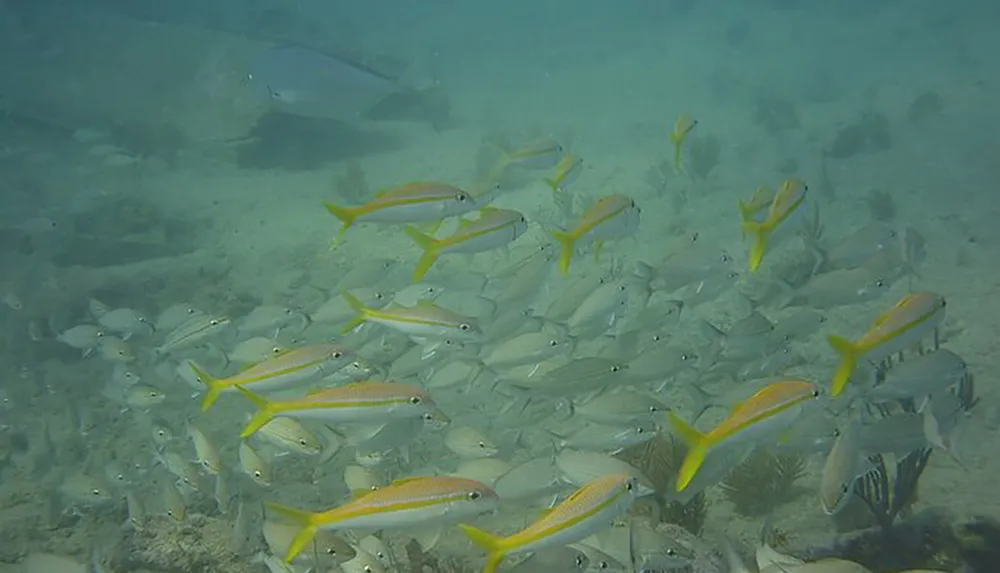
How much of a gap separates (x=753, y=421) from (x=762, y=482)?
264 centimetres

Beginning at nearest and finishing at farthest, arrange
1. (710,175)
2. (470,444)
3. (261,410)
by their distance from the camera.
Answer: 1. (261,410)
2. (470,444)
3. (710,175)

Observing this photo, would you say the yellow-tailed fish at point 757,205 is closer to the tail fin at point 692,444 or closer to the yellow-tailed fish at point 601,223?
the yellow-tailed fish at point 601,223

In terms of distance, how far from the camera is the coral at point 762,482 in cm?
552

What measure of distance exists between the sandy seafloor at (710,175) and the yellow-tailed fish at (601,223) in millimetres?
2341

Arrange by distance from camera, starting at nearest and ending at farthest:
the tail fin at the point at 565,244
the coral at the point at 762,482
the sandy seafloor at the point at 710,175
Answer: the coral at the point at 762,482, the tail fin at the point at 565,244, the sandy seafloor at the point at 710,175

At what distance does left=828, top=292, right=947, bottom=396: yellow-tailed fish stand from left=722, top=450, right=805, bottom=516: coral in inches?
76.7

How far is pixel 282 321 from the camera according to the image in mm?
6852

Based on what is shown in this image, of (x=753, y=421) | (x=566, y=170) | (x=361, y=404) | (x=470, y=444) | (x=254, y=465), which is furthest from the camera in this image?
(x=566, y=170)

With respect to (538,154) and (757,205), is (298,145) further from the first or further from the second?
(757,205)

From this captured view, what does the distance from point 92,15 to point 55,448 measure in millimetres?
22386

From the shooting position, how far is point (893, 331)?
3.84m

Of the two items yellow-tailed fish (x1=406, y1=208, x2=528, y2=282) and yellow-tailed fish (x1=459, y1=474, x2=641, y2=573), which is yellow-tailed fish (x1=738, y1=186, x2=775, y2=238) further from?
yellow-tailed fish (x1=459, y1=474, x2=641, y2=573)

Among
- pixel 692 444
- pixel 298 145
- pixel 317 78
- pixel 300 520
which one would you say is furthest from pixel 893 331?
pixel 298 145

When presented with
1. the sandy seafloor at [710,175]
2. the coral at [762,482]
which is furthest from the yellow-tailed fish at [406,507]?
the coral at [762,482]
